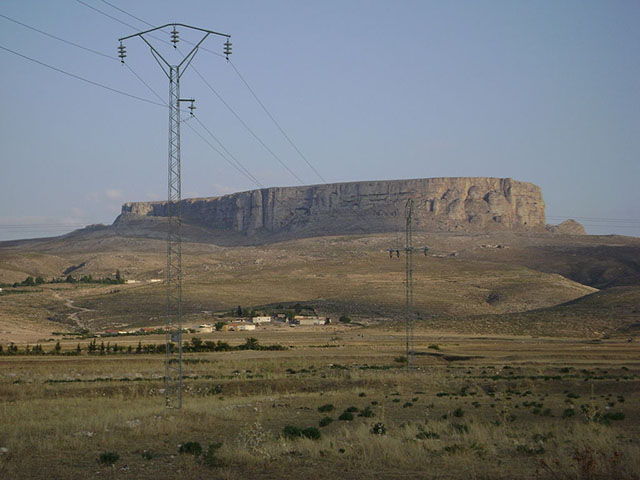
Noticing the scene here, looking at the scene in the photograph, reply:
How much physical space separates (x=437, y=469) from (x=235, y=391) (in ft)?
57.8

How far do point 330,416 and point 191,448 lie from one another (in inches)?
280

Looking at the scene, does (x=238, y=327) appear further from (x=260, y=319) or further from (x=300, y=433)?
(x=300, y=433)

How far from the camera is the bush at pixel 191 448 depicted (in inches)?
664

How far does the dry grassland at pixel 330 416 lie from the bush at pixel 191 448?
0.74 feet

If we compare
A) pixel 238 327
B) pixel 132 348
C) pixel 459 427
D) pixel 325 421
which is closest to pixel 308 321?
pixel 238 327

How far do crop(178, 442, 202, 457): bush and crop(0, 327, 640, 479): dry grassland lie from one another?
23 centimetres

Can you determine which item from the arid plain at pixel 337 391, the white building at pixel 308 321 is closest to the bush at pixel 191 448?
the arid plain at pixel 337 391

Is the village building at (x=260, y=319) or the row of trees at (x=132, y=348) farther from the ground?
the row of trees at (x=132, y=348)

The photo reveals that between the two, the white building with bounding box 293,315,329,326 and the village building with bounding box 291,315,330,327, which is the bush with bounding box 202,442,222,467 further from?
the white building with bounding box 293,315,329,326

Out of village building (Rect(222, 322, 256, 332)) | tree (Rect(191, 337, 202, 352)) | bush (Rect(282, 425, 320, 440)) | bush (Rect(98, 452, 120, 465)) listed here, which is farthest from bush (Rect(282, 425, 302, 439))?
village building (Rect(222, 322, 256, 332))

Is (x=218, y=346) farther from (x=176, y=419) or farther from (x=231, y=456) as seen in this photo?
(x=231, y=456)

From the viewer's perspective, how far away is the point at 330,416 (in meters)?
23.4

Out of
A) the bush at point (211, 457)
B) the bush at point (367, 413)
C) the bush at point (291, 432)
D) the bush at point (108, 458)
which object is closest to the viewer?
the bush at point (211, 457)

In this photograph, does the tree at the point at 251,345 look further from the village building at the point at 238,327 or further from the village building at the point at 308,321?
the village building at the point at 308,321
